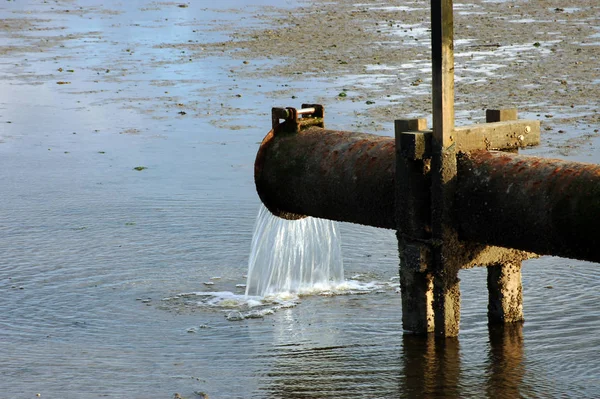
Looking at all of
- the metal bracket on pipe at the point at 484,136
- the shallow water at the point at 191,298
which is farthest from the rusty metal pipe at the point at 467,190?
the shallow water at the point at 191,298

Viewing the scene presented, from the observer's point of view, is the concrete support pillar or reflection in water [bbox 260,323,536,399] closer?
reflection in water [bbox 260,323,536,399]

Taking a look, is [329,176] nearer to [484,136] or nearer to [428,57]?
[484,136]

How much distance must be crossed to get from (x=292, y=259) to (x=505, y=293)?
2.12 meters

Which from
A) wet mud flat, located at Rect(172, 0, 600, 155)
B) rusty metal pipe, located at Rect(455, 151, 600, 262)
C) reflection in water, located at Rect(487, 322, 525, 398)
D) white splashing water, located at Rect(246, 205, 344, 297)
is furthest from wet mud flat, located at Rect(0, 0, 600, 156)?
rusty metal pipe, located at Rect(455, 151, 600, 262)

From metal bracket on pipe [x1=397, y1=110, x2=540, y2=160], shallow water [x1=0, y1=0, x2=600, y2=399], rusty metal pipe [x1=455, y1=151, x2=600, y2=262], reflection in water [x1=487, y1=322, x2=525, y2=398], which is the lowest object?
reflection in water [x1=487, y1=322, x2=525, y2=398]

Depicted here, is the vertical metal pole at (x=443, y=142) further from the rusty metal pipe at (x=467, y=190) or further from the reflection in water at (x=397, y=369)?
the reflection in water at (x=397, y=369)

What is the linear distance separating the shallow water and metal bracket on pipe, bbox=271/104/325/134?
1377mm

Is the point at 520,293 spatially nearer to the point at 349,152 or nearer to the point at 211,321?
the point at 349,152

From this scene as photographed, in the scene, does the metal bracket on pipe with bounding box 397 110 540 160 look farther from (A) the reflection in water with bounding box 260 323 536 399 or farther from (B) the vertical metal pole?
(A) the reflection in water with bounding box 260 323 536 399

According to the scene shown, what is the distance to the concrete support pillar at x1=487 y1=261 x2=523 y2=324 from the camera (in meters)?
7.93

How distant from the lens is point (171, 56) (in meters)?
23.5

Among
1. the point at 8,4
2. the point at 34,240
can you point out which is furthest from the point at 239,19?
the point at 34,240

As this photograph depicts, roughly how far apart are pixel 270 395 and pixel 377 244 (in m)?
3.69

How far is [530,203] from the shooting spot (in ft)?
22.0
